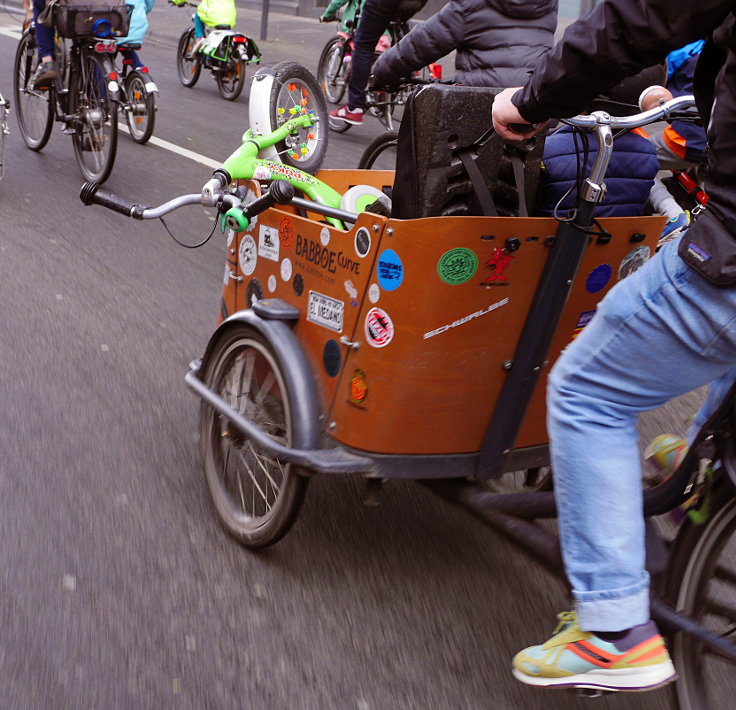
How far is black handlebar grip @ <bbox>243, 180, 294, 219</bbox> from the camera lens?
277 cm

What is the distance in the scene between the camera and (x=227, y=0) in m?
A: 11.8

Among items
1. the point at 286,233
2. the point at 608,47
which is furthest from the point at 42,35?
the point at 608,47

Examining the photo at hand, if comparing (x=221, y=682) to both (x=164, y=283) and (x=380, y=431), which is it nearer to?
(x=380, y=431)

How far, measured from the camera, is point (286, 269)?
2.94 m

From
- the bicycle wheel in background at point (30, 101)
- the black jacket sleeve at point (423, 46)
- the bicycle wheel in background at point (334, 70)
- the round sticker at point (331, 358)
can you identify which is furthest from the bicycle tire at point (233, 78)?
the round sticker at point (331, 358)

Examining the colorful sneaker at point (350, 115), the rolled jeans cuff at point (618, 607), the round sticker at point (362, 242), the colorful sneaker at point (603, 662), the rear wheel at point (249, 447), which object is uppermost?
the round sticker at point (362, 242)

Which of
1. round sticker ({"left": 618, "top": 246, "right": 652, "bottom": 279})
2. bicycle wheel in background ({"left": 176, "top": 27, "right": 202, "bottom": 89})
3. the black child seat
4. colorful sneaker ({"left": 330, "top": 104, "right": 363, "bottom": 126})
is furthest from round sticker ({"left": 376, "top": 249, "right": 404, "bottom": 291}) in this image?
bicycle wheel in background ({"left": 176, "top": 27, "right": 202, "bottom": 89})

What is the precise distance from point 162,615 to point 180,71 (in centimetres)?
1050

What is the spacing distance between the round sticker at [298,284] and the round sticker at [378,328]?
1.16 feet

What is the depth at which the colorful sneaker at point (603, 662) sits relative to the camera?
212 cm

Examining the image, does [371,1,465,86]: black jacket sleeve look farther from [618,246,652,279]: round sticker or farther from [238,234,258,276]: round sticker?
[618,246,652,279]: round sticker

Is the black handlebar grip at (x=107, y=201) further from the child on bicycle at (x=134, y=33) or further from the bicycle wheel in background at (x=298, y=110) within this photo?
the child on bicycle at (x=134, y=33)

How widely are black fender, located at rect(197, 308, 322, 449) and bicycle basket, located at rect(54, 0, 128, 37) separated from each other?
4690 mm

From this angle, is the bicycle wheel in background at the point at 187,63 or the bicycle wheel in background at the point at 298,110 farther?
the bicycle wheel in background at the point at 187,63
